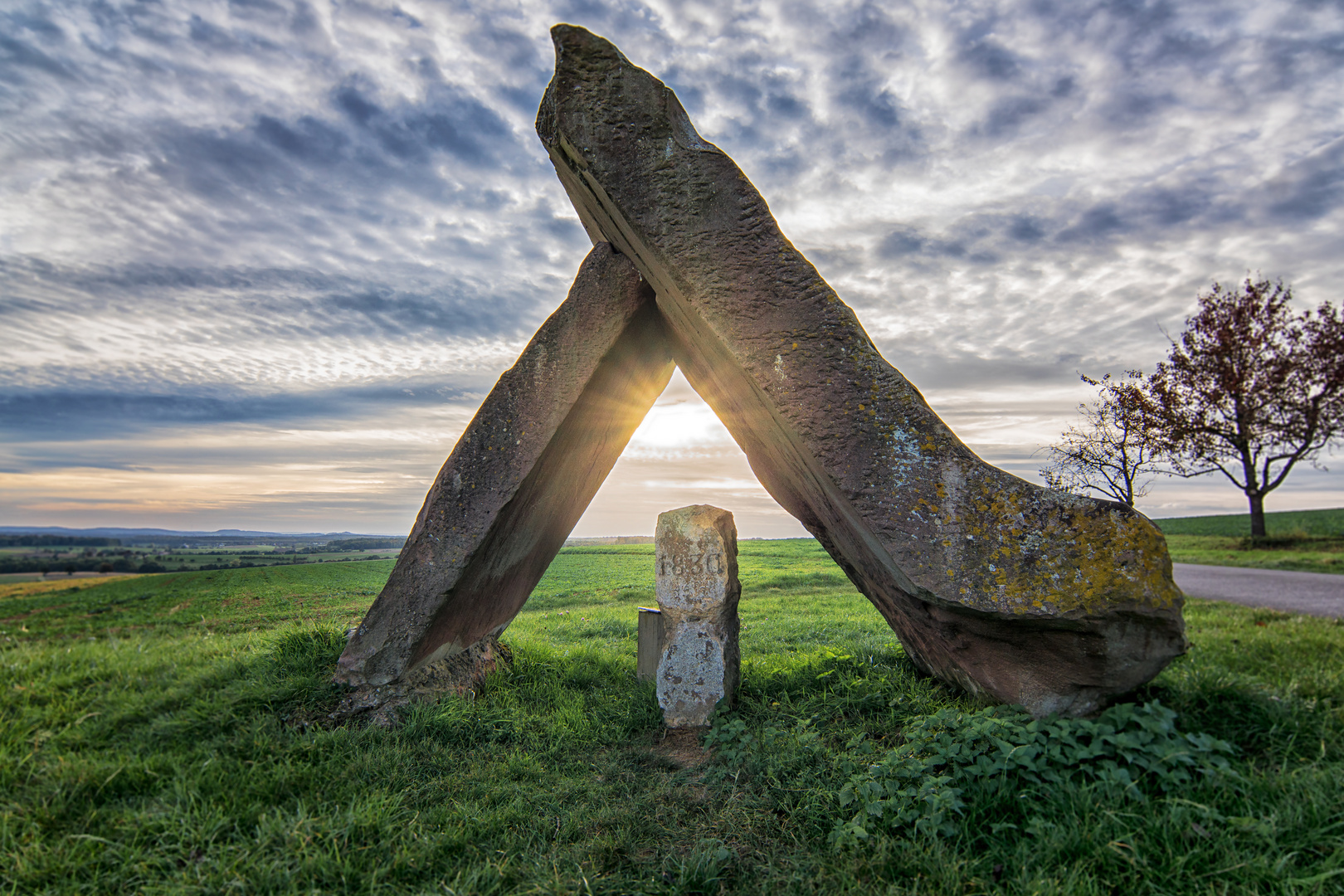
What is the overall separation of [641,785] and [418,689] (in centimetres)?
235

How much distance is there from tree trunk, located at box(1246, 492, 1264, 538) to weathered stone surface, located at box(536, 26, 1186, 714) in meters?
22.9

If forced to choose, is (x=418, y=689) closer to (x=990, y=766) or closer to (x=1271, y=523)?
(x=990, y=766)

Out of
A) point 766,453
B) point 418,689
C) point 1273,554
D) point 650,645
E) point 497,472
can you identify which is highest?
point 766,453

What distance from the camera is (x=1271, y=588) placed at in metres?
11.9

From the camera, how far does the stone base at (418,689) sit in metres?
5.15

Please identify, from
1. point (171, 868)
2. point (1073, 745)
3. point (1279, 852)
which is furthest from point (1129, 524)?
point (171, 868)

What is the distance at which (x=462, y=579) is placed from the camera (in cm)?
539

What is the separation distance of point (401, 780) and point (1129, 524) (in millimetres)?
5180

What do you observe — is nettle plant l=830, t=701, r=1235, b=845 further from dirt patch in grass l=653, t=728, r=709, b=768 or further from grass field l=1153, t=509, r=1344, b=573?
grass field l=1153, t=509, r=1344, b=573

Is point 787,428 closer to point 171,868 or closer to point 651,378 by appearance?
point 651,378

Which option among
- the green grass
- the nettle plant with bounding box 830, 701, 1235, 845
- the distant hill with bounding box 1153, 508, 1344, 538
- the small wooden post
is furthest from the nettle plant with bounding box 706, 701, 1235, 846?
the distant hill with bounding box 1153, 508, 1344, 538

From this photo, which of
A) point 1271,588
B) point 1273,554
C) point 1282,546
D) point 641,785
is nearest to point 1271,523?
point 1282,546

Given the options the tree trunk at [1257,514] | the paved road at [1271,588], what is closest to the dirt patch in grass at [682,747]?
the paved road at [1271,588]

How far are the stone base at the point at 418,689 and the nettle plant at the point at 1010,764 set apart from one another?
11.8 ft
